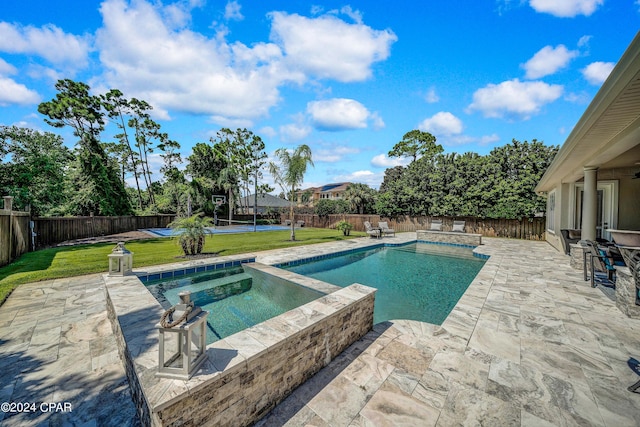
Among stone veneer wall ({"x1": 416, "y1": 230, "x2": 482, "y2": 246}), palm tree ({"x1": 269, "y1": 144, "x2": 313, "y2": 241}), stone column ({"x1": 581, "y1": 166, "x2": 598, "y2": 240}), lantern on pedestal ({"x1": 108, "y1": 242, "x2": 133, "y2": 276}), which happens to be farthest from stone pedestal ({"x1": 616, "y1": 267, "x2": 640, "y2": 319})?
palm tree ({"x1": 269, "y1": 144, "x2": 313, "y2": 241})

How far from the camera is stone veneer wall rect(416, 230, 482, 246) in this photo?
41.4 ft

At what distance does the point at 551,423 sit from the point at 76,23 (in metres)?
12.9

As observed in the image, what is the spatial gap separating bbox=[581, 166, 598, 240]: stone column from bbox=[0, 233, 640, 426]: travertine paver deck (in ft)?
11.1

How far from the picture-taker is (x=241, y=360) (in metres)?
2.01

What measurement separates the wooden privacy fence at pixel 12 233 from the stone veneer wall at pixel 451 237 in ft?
53.3

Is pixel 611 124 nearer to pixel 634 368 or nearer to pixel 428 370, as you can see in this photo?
pixel 634 368

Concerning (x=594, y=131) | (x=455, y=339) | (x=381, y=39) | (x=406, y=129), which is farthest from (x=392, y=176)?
(x=455, y=339)

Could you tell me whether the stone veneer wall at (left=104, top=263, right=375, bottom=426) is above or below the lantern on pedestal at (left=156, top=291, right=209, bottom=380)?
below

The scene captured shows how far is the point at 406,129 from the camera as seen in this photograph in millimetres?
29391

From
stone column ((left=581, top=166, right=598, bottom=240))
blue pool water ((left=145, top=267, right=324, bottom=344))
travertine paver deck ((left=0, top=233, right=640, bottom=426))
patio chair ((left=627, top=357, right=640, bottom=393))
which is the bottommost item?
blue pool water ((left=145, top=267, right=324, bottom=344))

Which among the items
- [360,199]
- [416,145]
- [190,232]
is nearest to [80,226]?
[190,232]

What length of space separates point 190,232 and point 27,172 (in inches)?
385

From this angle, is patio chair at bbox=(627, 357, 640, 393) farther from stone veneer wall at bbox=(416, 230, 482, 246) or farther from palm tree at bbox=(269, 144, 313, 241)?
palm tree at bbox=(269, 144, 313, 241)

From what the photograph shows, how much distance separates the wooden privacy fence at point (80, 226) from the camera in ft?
39.5
